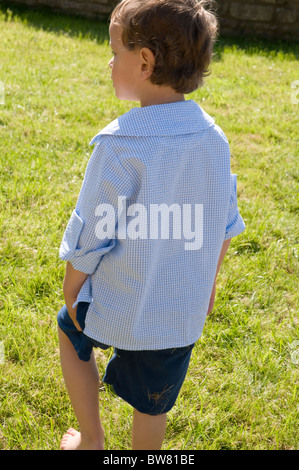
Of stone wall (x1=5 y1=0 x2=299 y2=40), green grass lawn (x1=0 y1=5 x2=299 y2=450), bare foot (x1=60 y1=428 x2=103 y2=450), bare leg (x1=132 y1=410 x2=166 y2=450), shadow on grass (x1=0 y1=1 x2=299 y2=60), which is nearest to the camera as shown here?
bare leg (x1=132 y1=410 x2=166 y2=450)

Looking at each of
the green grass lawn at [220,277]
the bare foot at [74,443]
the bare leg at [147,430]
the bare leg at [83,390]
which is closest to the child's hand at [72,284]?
the bare leg at [83,390]

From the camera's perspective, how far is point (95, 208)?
1328 mm

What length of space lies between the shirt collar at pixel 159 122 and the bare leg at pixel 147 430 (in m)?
0.84

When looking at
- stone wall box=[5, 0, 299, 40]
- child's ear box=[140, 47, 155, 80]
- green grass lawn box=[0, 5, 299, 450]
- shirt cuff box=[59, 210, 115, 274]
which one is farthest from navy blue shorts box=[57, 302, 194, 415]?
stone wall box=[5, 0, 299, 40]

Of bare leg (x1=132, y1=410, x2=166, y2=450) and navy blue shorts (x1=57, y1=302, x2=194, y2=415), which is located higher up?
navy blue shorts (x1=57, y1=302, x2=194, y2=415)

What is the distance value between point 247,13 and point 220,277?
627 cm

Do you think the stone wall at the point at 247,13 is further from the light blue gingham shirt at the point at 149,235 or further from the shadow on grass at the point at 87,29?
the light blue gingham shirt at the point at 149,235

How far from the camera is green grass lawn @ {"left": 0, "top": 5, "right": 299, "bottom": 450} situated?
1996 mm

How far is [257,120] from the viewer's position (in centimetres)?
493

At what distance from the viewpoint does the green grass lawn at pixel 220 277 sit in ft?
6.55

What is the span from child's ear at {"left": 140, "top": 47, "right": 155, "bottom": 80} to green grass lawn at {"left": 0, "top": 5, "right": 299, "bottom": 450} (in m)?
1.27

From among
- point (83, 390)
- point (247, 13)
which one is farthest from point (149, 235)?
point (247, 13)

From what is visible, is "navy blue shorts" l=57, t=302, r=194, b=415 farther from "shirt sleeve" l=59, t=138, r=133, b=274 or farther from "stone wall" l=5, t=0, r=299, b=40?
"stone wall" l=5, t=0, r=299, b=40

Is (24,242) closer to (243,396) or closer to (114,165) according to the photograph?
(243,396)
